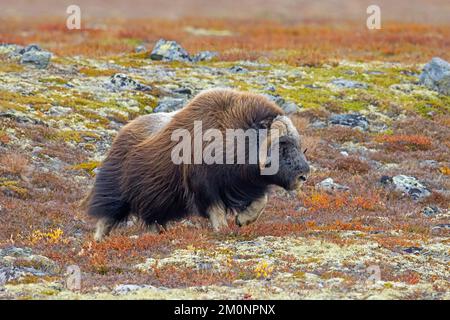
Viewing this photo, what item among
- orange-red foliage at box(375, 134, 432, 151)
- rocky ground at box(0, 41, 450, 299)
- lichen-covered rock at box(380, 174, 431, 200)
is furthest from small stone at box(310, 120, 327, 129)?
lichen-covered rock at box(380, 174, 431, 200)

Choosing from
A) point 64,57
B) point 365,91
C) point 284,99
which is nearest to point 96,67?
point 64,57

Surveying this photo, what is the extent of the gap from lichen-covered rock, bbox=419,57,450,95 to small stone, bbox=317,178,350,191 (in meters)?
11.0

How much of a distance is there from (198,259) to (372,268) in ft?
7.16

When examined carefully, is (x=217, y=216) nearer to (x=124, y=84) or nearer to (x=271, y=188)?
(x=271, y=188)

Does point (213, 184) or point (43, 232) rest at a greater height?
point (213, 184)

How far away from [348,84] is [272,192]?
38.7ft

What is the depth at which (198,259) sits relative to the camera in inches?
411

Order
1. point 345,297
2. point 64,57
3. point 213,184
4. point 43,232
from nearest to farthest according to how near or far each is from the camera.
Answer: point 345,297, point 213,184, point 43,232, point 64,57

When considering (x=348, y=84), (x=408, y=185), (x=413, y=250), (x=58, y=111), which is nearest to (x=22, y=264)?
(x=413, y=250)

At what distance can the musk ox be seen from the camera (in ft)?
39.5

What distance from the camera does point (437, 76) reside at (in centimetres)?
2692

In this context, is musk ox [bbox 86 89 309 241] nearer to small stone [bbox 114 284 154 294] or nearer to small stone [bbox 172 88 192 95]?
small stone [bbox 114 284 154 294]

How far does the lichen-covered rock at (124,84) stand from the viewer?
78.5 ft

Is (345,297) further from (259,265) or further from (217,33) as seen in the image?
(217,33)
